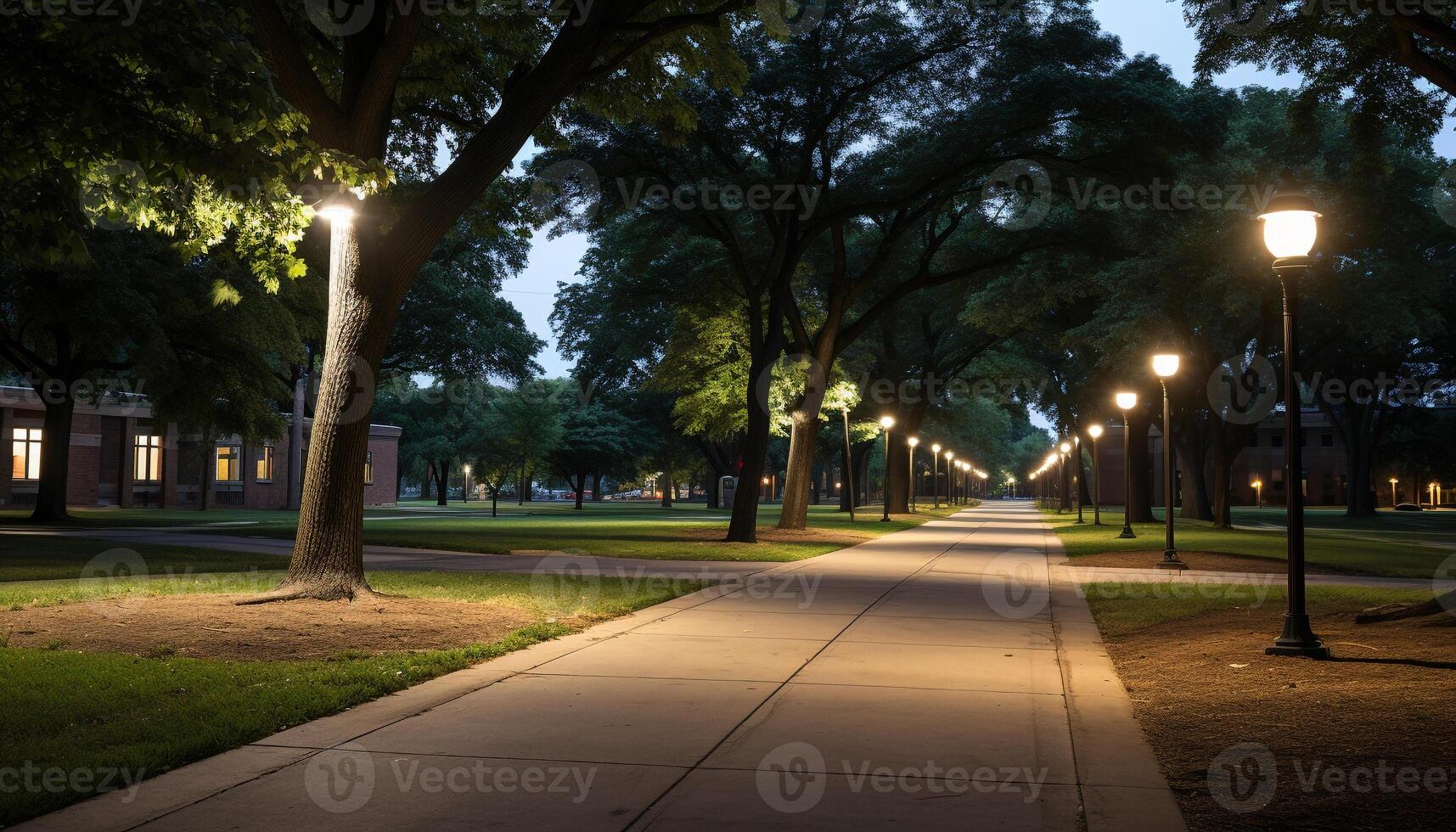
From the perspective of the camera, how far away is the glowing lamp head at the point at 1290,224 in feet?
32.7

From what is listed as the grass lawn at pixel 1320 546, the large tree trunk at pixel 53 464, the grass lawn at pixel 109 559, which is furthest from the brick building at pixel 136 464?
the grass lawn at pixel 1320 546

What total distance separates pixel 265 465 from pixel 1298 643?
59.0 metres

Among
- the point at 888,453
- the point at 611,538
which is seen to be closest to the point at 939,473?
the point at 888,453

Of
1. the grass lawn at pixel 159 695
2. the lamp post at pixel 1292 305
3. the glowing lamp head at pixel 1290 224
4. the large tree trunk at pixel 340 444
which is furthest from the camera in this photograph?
the large tree trunk at pixel 340 444

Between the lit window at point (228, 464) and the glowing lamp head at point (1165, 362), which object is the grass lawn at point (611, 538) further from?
the lit window at point (228, 464)

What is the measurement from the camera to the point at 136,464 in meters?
56.3

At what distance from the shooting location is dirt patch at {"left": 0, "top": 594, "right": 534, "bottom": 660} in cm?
920

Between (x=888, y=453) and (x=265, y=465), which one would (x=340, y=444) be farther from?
(x=265, y=465)

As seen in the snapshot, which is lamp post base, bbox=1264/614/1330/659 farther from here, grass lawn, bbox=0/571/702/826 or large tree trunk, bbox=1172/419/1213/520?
large tree trunk, bbox=1172/419/1213/520

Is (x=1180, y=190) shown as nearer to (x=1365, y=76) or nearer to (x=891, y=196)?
(x=891, y=196)

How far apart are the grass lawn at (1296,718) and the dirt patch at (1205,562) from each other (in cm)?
830

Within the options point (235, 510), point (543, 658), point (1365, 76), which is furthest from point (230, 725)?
point (235, 510)

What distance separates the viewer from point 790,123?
27359 mm

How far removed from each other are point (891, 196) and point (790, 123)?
3060 mm
